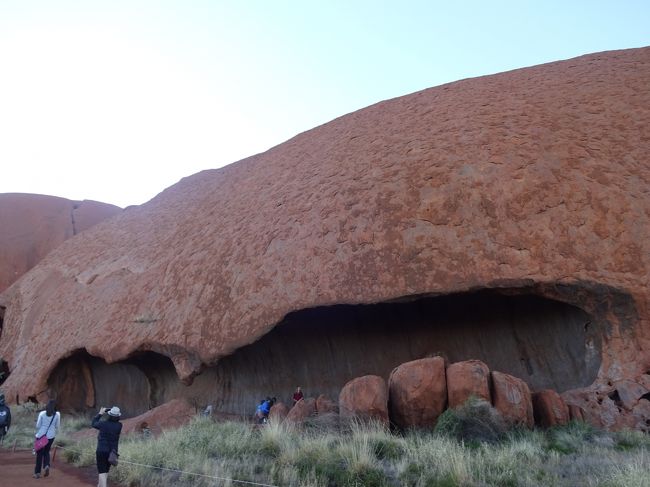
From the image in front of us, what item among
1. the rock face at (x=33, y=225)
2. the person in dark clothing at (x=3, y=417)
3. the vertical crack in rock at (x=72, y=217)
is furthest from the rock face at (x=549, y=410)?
the vertical crack in rock at (x=72, y=217)

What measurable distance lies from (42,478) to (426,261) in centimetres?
659

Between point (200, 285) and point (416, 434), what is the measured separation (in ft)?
21.7

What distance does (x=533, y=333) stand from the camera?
10102 mm

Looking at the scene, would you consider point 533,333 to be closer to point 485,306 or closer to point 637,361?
point 485,306

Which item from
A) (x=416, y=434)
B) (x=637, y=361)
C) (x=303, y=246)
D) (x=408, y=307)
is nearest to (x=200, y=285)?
(x=303, y=246)

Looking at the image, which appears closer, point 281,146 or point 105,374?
point 105,374

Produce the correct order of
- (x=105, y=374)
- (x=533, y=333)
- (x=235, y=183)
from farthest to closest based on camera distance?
(x=235, y=183) < (x=105, y=374) < (x=533, y=333)

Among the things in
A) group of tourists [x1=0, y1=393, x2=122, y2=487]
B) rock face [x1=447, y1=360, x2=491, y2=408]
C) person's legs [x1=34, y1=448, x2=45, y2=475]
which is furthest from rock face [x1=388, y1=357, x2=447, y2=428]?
person's legs [x1=34, y1=448, x2=45, y2=475]

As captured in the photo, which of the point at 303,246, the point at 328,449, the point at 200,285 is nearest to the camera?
the point at 328,449

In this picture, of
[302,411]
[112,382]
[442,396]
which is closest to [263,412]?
[302,411]

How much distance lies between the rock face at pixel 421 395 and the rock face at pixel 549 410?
1.40 meters

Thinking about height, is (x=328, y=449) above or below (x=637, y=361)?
below

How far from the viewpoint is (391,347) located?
11.3m

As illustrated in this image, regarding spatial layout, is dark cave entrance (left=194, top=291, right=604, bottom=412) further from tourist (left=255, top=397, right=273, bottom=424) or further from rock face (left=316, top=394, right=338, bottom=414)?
rock face (left=316, top=394, right=338, bottom=414)
